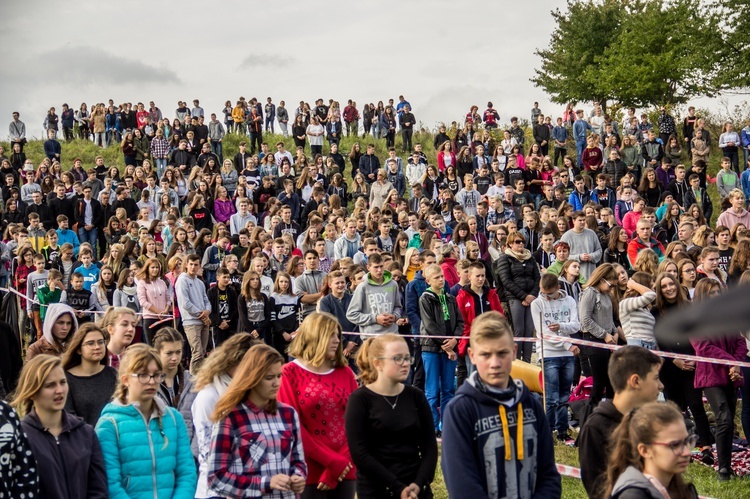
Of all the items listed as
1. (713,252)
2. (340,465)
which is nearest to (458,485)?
(340,465)

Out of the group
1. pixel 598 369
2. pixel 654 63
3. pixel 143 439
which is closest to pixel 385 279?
pixel 598 369

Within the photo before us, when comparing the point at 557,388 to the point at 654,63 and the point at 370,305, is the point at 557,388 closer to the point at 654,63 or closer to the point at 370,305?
the point at 370,305

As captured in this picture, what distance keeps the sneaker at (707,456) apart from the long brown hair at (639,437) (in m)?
4.99

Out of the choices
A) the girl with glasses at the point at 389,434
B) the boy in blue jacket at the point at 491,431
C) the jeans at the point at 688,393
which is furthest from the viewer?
the jeans at the point at 688,393

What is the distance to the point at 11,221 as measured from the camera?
67.6ft

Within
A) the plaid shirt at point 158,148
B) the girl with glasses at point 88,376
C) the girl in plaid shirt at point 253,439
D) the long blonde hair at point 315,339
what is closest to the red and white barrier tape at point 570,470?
the long blonde hair at point 315,339

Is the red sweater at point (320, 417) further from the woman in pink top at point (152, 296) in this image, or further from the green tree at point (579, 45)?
the green tree at point (579, 45)

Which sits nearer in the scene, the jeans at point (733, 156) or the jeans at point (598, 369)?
the jeans at point (598, 369)

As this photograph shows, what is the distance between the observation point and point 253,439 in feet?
16.3

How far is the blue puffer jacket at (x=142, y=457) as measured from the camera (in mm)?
5121

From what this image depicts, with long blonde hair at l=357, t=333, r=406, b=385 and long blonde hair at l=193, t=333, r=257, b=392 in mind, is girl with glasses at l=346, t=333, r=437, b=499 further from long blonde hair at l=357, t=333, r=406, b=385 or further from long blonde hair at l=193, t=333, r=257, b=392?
long blonde hair at l=193, t=333, r=257, b=392

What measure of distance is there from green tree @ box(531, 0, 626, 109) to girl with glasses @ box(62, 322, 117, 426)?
4422 centimetres

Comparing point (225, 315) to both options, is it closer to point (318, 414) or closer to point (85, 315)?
point (85, 315)

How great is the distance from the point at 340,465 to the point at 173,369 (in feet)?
4.89
